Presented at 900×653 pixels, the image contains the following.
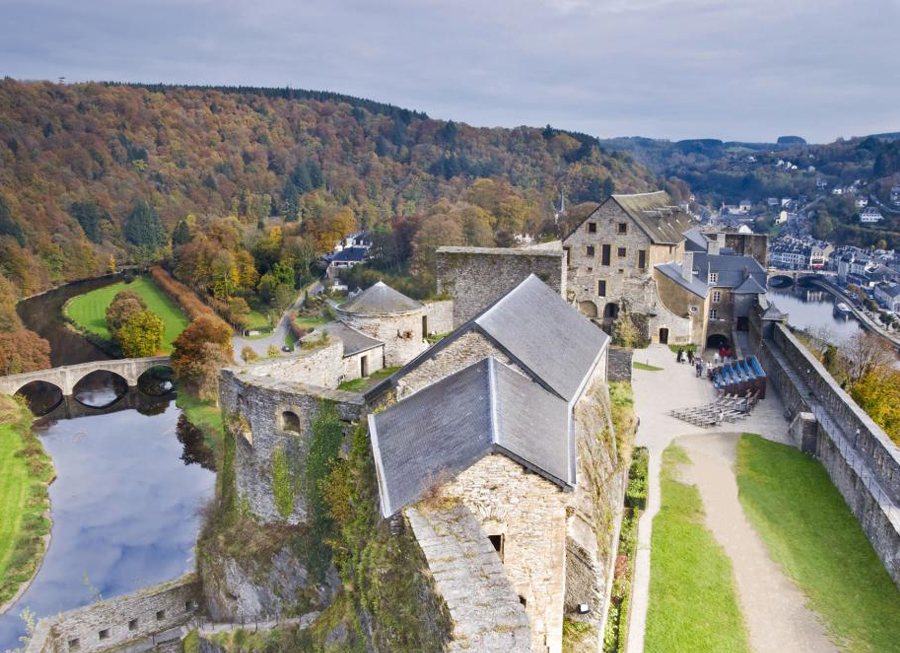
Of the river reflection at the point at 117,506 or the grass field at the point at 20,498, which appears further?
the grass field at the point at 20,498

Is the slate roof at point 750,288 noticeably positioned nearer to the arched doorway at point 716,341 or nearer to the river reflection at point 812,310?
the arched doorway at point 716,341

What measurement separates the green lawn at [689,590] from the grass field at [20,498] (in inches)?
776

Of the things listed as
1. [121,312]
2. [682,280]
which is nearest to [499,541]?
[682,280]

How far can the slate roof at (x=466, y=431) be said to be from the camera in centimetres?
968

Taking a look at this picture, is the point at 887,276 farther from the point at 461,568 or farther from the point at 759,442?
the point at 461,568

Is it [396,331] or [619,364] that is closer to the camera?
[619,364]

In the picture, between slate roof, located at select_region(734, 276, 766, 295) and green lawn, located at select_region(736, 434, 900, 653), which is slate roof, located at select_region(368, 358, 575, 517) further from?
slate roof, located at select_region(734, 276, 766, 295)

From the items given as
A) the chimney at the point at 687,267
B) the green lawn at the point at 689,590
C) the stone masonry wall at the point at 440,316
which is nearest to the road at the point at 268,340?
the stone masonry wall at the point at 440,316

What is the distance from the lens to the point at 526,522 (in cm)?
984

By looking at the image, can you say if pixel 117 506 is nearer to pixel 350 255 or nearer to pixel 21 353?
pixel 21 353

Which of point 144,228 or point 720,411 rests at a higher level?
point 720,411

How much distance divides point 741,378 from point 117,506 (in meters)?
24.7

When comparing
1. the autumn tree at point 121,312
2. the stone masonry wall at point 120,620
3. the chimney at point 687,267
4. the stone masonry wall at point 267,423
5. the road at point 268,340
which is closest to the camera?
the stone masonry wall at point 267,423

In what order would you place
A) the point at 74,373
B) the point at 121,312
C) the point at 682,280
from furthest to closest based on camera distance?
the point at 121,312 < the point at 74,373 < the point at 682,280
